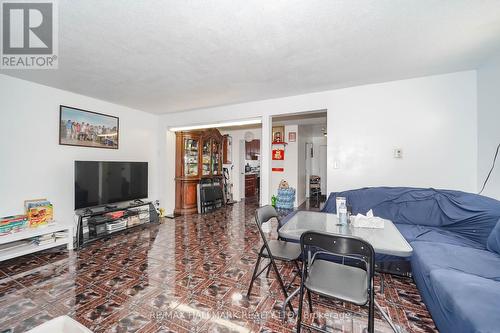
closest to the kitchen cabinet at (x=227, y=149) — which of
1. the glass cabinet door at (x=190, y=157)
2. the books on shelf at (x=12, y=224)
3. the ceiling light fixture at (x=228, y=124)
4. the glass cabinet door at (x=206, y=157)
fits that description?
the glass cabinet door at (x=206, y=157)

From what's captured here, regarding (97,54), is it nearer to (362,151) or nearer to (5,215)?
(5,215)

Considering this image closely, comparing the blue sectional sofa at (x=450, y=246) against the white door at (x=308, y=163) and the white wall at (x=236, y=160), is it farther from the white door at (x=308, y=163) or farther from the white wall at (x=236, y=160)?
the white door at (x=308, y=163)

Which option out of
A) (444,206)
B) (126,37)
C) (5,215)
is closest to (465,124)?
(444,206)

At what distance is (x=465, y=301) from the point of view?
1.28 m

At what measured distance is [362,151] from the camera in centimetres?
348

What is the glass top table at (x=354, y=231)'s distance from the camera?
59.5 inches

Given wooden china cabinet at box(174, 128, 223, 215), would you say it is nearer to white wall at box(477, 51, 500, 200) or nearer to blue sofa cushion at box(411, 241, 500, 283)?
blue sofa cushion at box(411, 241, 500, 283)

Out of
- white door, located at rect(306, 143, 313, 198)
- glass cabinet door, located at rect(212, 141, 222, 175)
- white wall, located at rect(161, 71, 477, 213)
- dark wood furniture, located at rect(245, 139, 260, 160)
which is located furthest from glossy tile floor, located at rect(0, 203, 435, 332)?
dark wood furniture, located at rect(245, 139, 260, 160)

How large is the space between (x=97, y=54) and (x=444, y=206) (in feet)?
14.9

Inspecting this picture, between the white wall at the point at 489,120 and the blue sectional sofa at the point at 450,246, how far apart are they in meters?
0.33

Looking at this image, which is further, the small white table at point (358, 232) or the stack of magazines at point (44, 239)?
the stack of magazines at point (44, 239)

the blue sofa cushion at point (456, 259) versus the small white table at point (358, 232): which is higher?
the small white table at point (358, 232)

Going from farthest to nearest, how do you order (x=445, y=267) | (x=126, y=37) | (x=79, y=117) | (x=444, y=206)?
(x=79, y=117), (x=444, y=206), (x=126, y=37), (x=445, y=267)

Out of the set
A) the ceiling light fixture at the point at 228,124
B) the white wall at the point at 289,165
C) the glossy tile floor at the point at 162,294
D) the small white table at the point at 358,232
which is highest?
the ceiling light fixture at the point at 228,124
